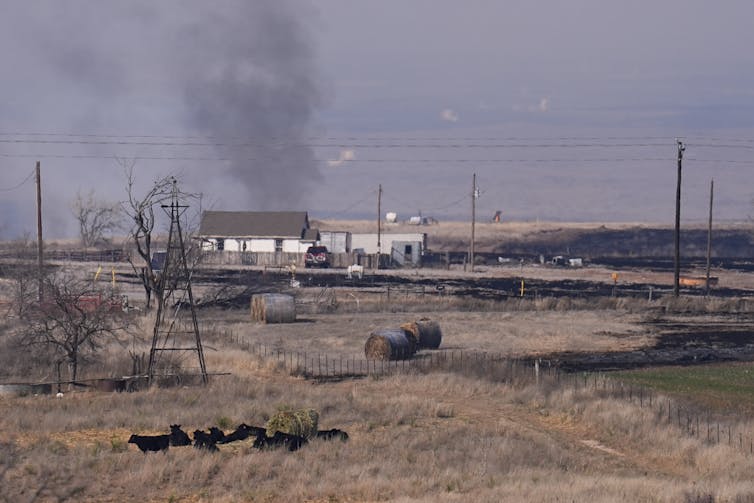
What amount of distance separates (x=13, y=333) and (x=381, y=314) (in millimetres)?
20222

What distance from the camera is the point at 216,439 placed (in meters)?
21.1

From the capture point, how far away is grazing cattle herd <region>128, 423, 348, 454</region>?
20531 mm

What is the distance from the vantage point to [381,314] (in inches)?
2048

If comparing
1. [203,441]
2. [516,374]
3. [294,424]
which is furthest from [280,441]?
[516,374]

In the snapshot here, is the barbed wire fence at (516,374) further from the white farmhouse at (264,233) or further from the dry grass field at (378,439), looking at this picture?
the white farmhouse at (264,233)

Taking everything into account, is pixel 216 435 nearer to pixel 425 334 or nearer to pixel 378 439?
pixel 378 439

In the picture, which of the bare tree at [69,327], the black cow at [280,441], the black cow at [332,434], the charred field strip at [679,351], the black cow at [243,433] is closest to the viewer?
the black cow at [280,441]

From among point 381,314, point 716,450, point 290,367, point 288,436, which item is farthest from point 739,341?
point 288,436

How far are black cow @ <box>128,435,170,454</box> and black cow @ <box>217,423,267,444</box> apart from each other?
3.76ft

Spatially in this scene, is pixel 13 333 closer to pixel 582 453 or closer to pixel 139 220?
pixel 139 220

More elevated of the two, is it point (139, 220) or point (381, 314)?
point (139, 220)

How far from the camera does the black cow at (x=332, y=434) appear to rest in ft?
71.4

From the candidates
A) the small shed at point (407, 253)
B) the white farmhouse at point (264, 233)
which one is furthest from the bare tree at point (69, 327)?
the white farmhouse at point (264, 233)

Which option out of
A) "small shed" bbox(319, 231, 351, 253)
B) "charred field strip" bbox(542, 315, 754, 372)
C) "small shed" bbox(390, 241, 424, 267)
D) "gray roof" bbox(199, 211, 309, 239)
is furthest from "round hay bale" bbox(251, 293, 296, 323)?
"small shed" bbox(319, 231, 351, 253)
